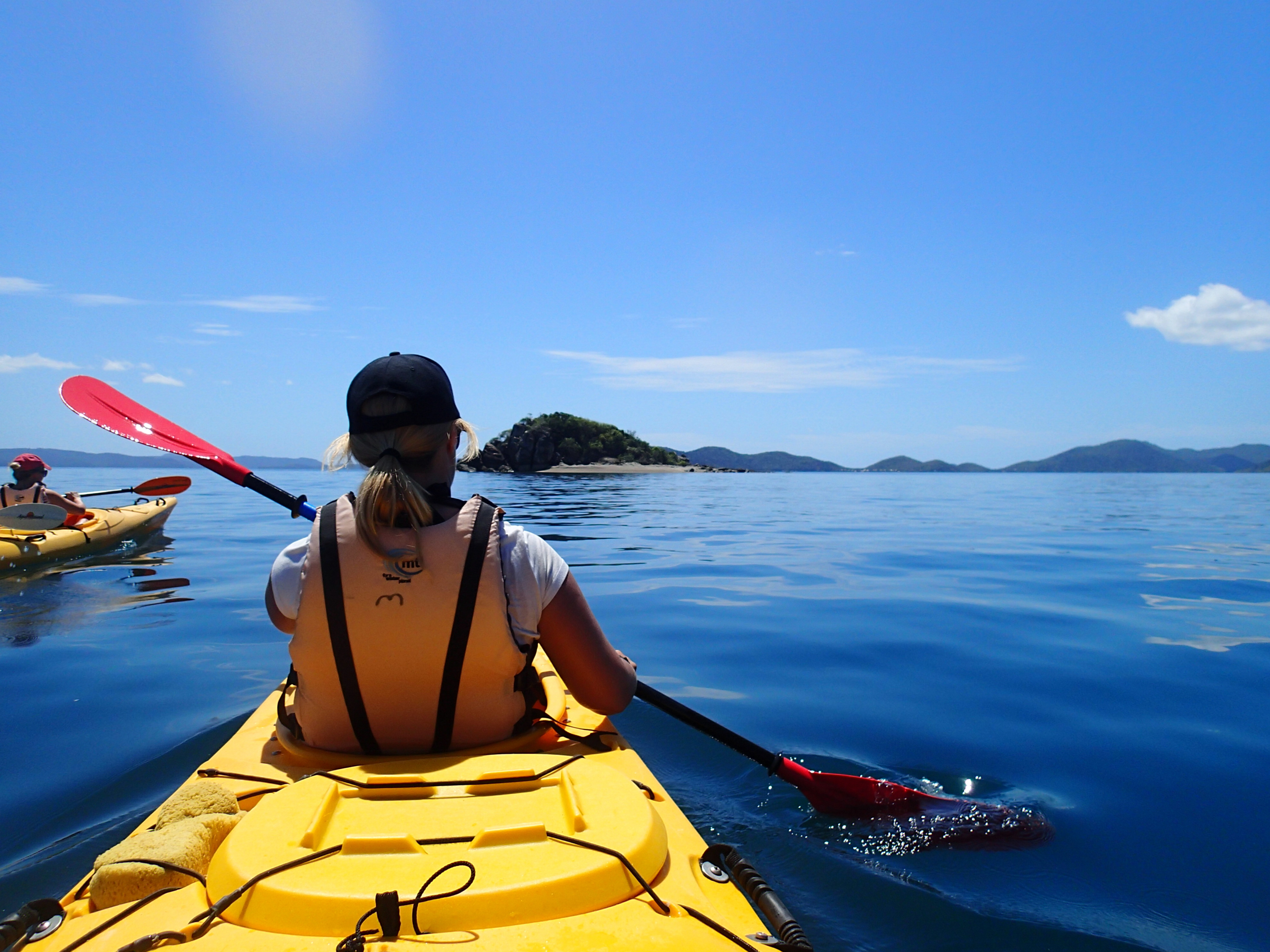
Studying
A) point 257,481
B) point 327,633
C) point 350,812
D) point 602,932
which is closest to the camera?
point 602,932

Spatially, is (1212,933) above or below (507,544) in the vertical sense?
below

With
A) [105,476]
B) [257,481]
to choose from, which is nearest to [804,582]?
[257,481]

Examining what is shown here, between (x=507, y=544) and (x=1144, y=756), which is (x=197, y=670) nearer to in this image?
(x=507, y=544)

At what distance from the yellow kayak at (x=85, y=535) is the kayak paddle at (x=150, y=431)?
636 centimetres

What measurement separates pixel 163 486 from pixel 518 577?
15455mm

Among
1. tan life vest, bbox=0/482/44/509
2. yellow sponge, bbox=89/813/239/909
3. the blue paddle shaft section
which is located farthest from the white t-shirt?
tan life vest, bbox=0/482/44/509

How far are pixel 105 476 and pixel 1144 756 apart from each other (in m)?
86.3

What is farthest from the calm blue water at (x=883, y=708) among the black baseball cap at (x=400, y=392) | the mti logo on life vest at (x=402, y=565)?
the black baseball cap at (x=400, y=392)

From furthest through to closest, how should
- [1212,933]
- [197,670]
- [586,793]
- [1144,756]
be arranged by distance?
[197,670]
[1144,756]
[1212,933]
[586,793]

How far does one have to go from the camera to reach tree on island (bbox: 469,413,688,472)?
76.6 metres

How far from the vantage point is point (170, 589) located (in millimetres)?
9375

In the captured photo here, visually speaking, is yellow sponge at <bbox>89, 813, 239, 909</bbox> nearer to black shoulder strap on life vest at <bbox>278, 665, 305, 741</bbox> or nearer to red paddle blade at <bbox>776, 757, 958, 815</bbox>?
black shoulder strap on life vest at <bbox>278, 665, 305, 741</bbox>

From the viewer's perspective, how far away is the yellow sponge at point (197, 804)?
2.08 meters

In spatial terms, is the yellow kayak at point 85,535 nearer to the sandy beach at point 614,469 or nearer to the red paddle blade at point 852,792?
the red paddle blade at point 852,792
